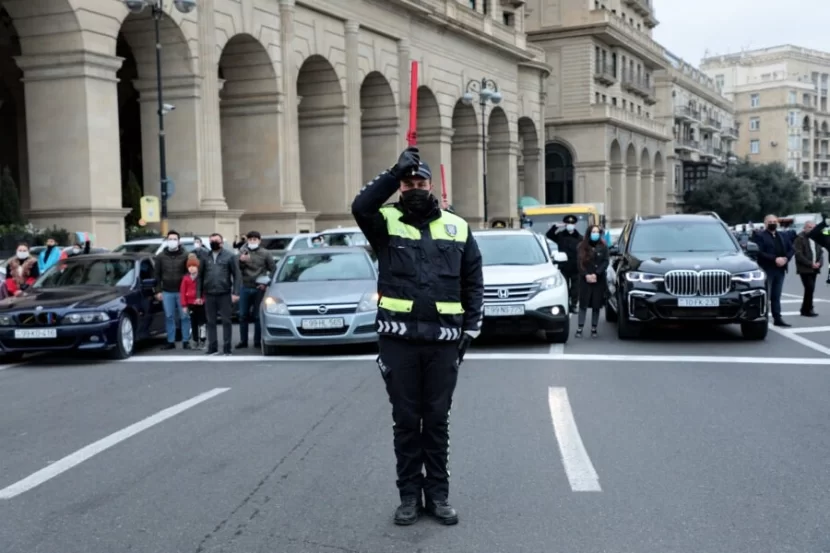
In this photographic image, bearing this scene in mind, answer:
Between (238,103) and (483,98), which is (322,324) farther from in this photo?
(483,98)

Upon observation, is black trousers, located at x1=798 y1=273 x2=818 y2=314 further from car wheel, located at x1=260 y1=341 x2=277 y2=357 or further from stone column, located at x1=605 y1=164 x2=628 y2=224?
stone column, located at x1=605 y1=164 x2=628 y2=224

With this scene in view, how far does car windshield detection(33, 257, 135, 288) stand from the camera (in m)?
14.3

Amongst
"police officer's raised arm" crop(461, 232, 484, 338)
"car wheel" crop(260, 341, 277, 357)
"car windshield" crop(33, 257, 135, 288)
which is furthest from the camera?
"car windshield" crop(33, 257, 135, 288)

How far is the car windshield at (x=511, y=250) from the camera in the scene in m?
14.8

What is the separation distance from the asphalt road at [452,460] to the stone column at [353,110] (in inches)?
1142

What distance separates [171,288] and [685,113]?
306 ft

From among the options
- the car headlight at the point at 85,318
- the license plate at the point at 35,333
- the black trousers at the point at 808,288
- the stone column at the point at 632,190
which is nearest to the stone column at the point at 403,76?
the black trousers at the point at 808,288

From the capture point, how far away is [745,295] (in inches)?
523

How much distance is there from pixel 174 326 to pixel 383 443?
8.27m

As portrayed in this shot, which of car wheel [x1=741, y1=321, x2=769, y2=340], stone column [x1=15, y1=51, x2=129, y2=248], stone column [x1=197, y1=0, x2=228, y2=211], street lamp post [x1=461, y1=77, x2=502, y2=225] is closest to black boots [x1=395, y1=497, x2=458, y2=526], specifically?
car wheel [x1=741, y1=321, x2=769, y2=340]

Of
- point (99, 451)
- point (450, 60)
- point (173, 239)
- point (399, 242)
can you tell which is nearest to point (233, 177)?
point (450, 60)

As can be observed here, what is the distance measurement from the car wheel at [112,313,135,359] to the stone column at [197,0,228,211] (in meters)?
18.0

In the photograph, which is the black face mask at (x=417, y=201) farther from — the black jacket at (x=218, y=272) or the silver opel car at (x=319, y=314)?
the black jacket at (x=218, y=272)

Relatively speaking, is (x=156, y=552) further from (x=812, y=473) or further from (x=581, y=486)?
(x=812, y=473)
